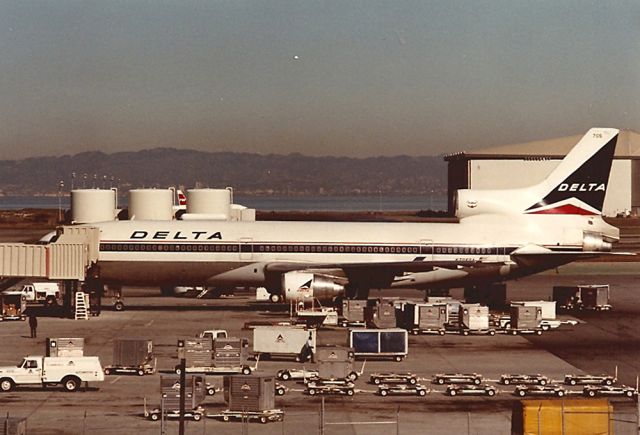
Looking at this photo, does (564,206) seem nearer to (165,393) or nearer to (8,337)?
(8,337)

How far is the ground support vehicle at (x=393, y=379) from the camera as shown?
140 ft

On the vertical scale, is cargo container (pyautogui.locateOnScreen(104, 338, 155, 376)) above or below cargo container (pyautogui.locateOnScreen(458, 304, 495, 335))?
below

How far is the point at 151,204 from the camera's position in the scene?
87.2 m

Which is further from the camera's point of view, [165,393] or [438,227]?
[438,227]

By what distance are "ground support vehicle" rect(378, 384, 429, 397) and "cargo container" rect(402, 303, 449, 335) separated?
18212 mm

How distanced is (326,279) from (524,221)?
1368 centimetres

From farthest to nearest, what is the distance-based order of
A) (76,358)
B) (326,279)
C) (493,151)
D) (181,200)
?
(493,151), (181,200), (326,279), (76,358)

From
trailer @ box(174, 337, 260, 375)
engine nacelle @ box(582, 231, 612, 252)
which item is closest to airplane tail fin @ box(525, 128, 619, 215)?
engine nacelle @ box(582, 231, 612, 252)

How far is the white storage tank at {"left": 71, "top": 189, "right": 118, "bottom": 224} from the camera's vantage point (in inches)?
3292

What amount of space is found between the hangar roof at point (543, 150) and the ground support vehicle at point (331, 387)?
131 meters

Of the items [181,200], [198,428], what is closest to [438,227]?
[198,428]

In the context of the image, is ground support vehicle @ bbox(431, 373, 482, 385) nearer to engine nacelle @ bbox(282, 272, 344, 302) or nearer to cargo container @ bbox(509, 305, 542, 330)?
cargo container @ bbox(509, 305, 542, 330)

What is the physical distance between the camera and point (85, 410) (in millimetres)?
38000

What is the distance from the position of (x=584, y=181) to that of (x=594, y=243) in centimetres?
434
